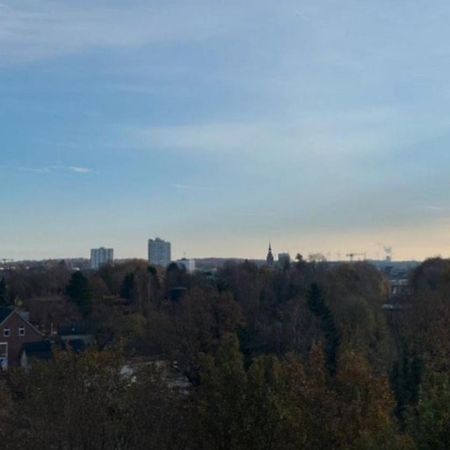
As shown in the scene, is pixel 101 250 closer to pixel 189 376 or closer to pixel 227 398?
pixel 189 376

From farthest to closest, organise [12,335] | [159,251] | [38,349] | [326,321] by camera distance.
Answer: [159,251] < [12,335] < [38,349] < [326,321]

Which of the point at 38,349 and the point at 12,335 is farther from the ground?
the point at 12,335

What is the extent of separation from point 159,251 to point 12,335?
152556 millimetres

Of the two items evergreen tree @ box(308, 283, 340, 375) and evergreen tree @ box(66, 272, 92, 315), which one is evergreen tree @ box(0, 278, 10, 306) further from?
evergreen tree @ box(308, 283, 340, 375)

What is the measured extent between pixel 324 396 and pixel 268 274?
51.7 m

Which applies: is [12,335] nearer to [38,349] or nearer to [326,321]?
[38,349]

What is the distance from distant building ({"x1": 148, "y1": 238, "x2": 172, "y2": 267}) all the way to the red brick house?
14731 cm

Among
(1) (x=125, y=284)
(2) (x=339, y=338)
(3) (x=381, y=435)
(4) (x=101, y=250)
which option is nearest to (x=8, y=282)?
(1) (x=125, y=284)

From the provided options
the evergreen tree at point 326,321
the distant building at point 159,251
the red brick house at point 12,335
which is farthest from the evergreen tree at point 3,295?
the distant building at point 159,251

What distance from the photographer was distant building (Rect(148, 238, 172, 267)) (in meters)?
192

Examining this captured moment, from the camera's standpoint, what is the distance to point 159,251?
19462 centimetres

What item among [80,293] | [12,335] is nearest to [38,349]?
[12,335]

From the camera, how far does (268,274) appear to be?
214 ft

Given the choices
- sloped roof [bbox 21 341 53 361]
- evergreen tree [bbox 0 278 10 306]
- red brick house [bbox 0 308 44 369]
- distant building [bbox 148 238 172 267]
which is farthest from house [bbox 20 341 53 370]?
distant building [bbox 148 238 172 267]
